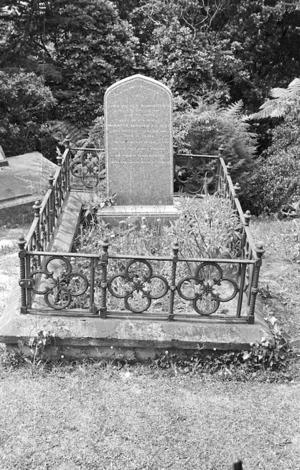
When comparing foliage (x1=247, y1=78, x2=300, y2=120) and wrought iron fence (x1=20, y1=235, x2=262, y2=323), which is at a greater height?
foliage (x1=247, y1=78, x2=300, y2=120)

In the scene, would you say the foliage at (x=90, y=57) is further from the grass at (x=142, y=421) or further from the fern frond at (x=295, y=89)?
the grass at (x=142, y=421)

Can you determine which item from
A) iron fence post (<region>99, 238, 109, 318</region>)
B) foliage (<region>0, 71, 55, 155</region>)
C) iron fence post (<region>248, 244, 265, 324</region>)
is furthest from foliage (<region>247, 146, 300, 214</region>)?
iron fence post (<region>99, 238, 109, 318</region>)

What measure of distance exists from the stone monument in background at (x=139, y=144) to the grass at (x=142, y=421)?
103 inches

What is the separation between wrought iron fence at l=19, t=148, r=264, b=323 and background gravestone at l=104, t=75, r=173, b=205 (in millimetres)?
703

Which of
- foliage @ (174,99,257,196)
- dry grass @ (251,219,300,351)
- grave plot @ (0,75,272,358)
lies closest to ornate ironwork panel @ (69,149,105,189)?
grave plot @ (0,75,272,358)

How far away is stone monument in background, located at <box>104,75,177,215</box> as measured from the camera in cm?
604

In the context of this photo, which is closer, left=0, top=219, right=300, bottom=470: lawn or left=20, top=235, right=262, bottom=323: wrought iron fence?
left=0, top=219, right=300, bottom=470: lawn

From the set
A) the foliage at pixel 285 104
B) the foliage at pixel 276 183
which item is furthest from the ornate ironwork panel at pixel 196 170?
the foliage at pixel 285 104

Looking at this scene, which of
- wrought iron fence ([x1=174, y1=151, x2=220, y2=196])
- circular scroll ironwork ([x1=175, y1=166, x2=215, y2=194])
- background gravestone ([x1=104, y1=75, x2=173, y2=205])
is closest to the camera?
background gravestone ([x1=104, y1=75, x2=173, y2=205])

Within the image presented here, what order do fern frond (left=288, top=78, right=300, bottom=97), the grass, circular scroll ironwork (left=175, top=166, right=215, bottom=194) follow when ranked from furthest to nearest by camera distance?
fern frond (left=288, top=78, right=300, bottom=97) < circular scroll ironwork (left=175, top=166, right=215, bottom=194) < the grass

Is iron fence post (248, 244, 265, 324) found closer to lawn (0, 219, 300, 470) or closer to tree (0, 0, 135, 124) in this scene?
lawn (0, 219, 300, 470)

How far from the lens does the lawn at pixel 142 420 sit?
334 centimetres

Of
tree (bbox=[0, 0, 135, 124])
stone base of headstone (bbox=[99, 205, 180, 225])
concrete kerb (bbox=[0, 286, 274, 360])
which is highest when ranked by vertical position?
tree (bbox=[0, 0, 135, 124])

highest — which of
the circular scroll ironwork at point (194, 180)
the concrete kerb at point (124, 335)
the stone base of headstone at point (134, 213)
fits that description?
the circular scroll ironwork at point (194, 180)
